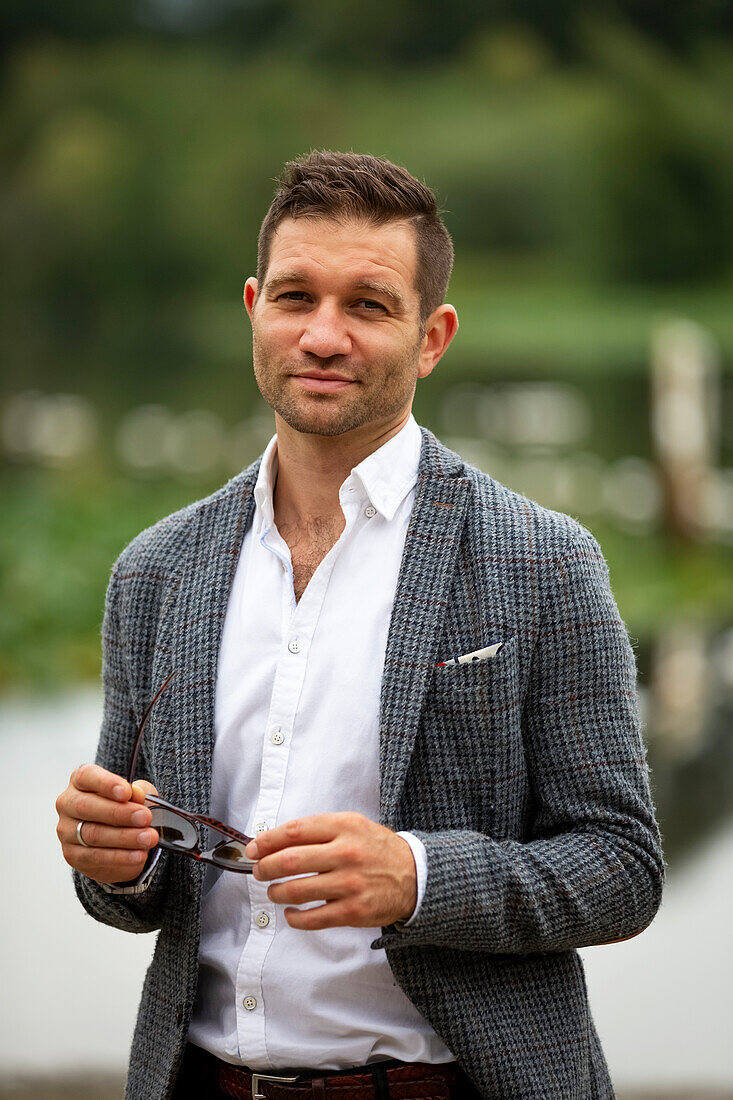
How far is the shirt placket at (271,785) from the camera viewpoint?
56.1 inches

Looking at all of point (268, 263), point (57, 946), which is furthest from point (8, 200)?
point (268, 263)

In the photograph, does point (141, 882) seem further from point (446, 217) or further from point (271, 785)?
point (446, 217)

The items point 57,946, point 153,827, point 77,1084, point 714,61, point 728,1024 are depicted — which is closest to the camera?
point 153,827

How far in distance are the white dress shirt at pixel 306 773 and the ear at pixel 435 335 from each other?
14cm

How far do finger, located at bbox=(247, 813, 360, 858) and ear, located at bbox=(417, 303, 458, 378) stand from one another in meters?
0.61

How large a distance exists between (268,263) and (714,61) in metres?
8.67

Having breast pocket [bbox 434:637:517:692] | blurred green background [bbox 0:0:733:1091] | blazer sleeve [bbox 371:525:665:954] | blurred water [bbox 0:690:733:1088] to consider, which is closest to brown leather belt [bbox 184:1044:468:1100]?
blazer sleeve [bbox 371:525:665:954]

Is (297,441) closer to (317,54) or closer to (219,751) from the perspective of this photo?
(219,751)

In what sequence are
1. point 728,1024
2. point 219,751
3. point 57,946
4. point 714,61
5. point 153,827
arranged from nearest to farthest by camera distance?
point 153,827 → point 219,751 → point 728,1024 → point 57,946 → point 714,61

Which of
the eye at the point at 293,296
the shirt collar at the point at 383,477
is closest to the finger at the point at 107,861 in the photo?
the shirt collar at the point at 383,477

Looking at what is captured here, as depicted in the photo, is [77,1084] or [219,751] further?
[77,1084]

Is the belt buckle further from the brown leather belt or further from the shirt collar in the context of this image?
the shirt collar

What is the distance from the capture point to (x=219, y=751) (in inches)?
58.7

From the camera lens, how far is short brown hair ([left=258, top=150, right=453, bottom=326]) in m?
1.51
